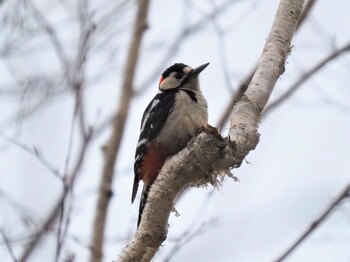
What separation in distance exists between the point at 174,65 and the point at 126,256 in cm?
232

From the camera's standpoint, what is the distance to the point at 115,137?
5258 millimetres

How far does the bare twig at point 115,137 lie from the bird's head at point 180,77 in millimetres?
491

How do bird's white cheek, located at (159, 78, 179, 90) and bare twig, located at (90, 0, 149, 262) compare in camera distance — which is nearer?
bare twig, located at (90, 0, 149, 262)

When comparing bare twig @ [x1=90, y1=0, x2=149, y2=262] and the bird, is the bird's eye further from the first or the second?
bare twig @ [x1=90, y1=0, x2=149, y2=262]

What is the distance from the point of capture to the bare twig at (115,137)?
15.7 ft

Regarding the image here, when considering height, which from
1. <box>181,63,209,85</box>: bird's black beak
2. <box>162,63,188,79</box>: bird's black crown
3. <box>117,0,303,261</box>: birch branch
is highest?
<box>162,63,188,79</box>: bird's black crown

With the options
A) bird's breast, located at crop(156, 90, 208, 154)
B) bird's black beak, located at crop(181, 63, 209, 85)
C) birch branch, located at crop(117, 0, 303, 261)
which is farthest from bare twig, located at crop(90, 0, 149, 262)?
birch branch, located at crop(117, 0, 303, 261)

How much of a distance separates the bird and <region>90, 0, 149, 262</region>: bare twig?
25.1 inches

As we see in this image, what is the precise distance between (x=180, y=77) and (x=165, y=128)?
2.51 feet

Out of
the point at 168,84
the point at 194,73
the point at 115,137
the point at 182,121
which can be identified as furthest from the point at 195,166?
the point at 115,137

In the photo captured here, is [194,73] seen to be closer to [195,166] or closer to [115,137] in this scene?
[115,137]

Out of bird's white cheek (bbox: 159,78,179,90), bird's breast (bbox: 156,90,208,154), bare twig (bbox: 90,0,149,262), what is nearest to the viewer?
bird's breast (bbox: 156,90,208,154)

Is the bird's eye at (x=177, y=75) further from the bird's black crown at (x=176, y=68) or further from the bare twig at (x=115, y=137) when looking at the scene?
the bare twig at (x=115, y=137)

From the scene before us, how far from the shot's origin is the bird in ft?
13.7
